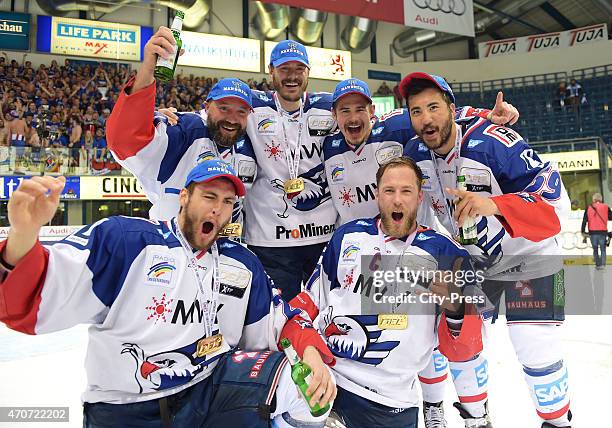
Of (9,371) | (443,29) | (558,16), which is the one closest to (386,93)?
(443,29)

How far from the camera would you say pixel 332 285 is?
7.41 feet

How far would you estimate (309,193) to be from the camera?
285cm

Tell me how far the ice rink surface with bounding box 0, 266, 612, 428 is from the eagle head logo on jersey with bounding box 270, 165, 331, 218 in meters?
1.54

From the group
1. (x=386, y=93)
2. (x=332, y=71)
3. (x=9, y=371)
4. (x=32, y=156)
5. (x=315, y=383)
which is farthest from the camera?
(x=386, y=93)

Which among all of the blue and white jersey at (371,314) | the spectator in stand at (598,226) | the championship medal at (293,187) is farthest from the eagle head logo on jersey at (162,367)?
the spectator in stand at (598,226)

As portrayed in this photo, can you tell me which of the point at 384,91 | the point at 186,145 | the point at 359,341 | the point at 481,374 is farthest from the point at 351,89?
the point at 384,91

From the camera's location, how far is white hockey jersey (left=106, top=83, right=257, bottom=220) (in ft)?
7.72

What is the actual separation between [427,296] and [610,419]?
1.61m

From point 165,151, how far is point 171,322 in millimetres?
1179

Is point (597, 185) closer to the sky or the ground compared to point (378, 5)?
closer to the ground

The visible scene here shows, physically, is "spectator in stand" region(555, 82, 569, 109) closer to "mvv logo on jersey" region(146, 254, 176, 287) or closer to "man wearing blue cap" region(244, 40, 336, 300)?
"man wearing blue cap" region(244, 40, 336, 300)

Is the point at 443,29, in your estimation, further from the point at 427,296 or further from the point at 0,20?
the point at 0,20

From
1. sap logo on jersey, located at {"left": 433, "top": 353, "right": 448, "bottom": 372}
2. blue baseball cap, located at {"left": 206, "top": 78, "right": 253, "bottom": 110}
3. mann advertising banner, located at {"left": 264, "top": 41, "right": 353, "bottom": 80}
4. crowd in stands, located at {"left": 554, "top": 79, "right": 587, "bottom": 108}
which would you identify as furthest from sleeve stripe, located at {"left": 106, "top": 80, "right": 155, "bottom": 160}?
crowd in stands, located at {"left": 554, "top": 79, "right": 587, "bottom": 108}

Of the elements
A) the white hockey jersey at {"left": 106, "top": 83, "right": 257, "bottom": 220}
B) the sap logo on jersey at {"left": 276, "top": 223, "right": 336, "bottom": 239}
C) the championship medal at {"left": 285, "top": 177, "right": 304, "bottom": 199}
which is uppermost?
the white hockey jersey at {"left": 106, "top": 83, "right": 257, "bottom": 220}
